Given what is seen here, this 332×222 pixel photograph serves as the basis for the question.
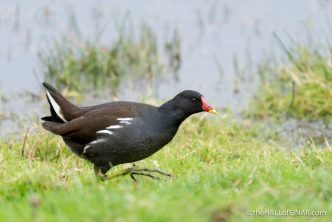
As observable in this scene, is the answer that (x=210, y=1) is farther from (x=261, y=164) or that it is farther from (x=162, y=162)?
(x=261, y=164)

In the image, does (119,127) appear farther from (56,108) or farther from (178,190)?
(178,190)

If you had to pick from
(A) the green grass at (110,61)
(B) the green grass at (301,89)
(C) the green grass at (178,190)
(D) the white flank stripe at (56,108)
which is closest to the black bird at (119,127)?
(D) the white flank stripe at (56,108)

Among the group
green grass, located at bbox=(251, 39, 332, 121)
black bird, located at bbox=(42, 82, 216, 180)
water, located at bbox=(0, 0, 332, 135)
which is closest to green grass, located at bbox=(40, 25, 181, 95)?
water, located at bbox=(0, 0, 332, 135)

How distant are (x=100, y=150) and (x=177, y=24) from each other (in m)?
7.24

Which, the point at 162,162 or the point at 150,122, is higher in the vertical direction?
the point at 150,122

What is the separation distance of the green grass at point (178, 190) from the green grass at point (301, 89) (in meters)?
2.66

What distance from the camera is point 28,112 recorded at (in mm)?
10664

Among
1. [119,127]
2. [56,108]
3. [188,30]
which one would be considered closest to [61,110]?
[56,108]

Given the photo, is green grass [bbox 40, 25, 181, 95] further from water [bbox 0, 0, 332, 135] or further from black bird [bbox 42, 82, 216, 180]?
black bird [bbox 42, 82, 216, 180]

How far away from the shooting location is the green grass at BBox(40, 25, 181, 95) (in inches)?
452

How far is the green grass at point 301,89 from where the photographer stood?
10102 mm

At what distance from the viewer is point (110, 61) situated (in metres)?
11.8

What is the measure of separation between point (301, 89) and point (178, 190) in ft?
17.8

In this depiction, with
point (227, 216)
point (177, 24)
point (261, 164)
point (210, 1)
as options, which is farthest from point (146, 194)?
point (210, 1)
